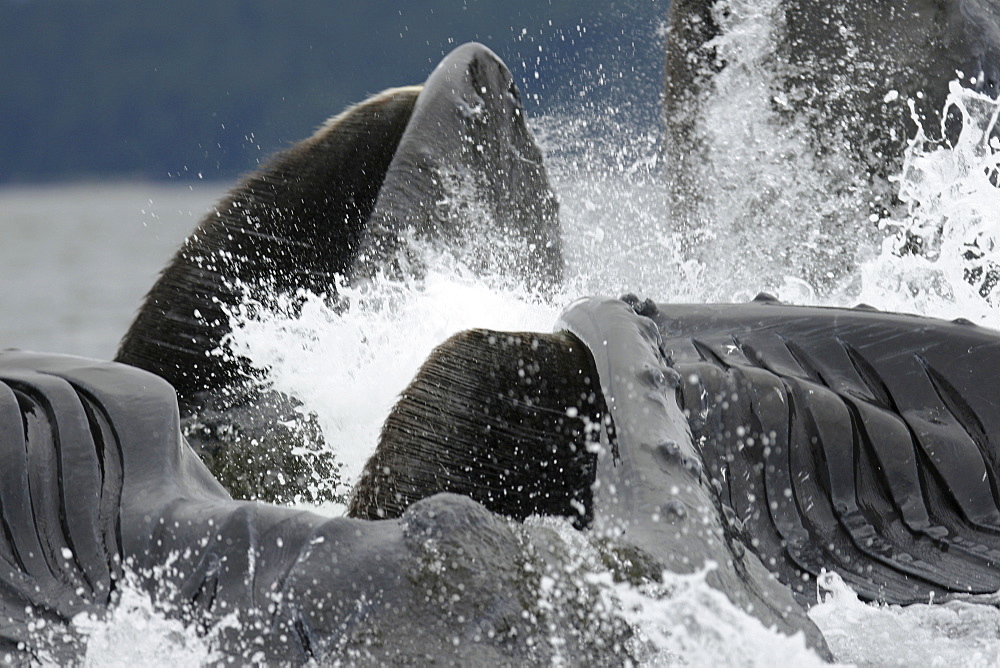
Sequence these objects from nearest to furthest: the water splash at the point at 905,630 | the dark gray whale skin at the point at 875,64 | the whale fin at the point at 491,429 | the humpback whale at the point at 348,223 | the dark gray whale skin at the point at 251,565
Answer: the dark gray whale skin at the point at 251,565
the water splash at the point at 905,630
the whale fin at the point at 491,429
the humpback whale at the point at 348,223
the dark gray whale skin at the point at 875,64

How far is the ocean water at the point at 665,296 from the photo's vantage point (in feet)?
5.86

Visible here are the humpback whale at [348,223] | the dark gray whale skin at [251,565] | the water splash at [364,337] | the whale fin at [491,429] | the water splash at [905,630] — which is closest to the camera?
the dark gray whale skin at [251,565]

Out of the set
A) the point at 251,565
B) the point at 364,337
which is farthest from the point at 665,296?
the point at 251,565

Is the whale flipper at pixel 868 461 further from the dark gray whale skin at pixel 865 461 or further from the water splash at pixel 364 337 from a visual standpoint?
the water splash at pixel 364 337

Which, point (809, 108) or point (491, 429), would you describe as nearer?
point (491, 429)

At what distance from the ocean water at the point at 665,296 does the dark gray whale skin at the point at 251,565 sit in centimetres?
5

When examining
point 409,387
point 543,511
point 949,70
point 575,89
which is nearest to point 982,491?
point 543,511

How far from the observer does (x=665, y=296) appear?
16.3 feet

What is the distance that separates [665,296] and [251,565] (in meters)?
3.36

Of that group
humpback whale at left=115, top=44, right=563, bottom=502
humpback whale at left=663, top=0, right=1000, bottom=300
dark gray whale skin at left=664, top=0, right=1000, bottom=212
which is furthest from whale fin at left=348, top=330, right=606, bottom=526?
dark gray whale skin at left=664, top=0, right=1000, bottom=212

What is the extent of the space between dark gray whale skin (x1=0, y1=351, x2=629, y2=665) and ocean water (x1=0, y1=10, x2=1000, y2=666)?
0.05 metres

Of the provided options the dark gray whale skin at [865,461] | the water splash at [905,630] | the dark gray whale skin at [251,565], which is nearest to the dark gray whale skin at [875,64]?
the dark gray whale skin at [865,461]

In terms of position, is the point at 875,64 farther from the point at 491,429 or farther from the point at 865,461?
the point at 491,429

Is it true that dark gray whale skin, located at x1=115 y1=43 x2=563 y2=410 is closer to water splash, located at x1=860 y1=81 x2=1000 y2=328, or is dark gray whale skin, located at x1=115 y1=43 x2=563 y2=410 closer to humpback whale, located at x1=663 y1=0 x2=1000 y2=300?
humpback whale, located at x1=663 y1=0 x2=1000 y2=300
